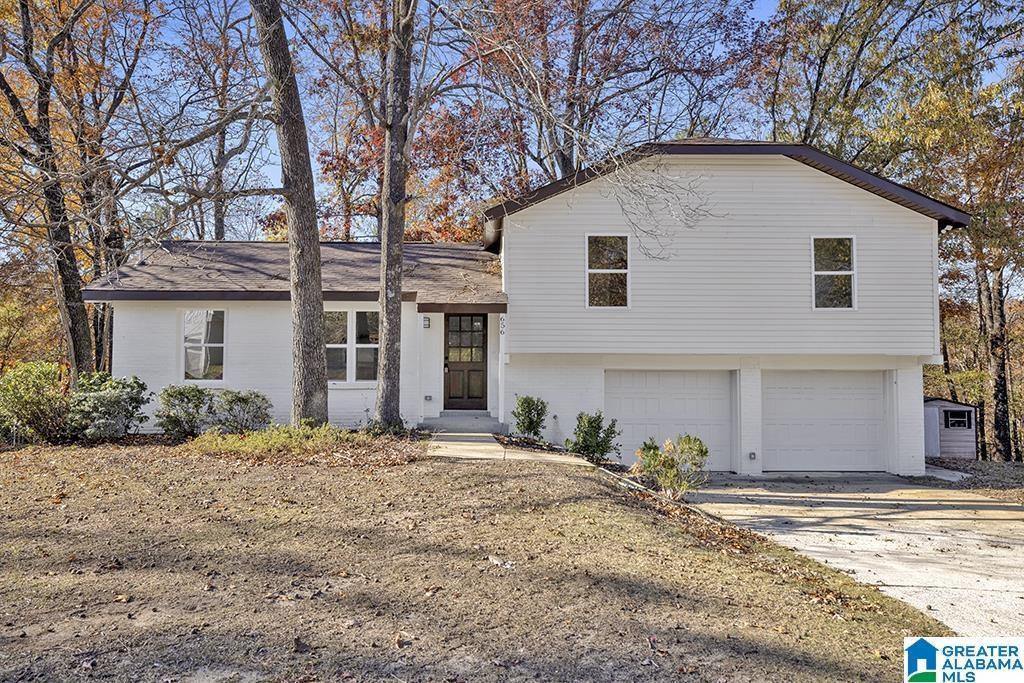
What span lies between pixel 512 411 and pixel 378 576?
339 inches

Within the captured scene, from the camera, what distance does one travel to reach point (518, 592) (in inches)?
204

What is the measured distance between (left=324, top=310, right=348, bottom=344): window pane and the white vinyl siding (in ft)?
11.3

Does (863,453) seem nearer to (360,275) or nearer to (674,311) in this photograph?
(674,311)

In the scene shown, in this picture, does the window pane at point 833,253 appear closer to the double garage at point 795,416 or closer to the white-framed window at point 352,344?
the double garage at point 795,416

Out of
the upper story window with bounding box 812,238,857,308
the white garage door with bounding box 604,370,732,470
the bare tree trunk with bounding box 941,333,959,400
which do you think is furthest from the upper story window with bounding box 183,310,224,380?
the bare tree trunk with bounding box 941,333,959,400

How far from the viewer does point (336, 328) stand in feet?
47.0

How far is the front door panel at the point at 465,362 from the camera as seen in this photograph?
1490cm

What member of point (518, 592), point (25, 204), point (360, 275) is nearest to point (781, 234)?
point (360, 275)

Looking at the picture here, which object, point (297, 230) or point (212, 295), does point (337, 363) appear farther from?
point (297, 230)

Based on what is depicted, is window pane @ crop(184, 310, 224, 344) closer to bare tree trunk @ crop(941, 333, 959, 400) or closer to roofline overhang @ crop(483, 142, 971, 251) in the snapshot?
roofline overhang @ crop(483, 142, 971, 251)

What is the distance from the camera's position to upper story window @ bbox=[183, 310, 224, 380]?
14.1m

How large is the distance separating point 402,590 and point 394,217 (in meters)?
8.17

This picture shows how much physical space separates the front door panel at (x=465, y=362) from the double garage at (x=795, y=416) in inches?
141

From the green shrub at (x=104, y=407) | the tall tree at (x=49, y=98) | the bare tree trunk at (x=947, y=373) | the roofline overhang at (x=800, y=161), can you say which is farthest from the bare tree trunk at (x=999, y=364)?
the tall tree at (x=49, y=98)
